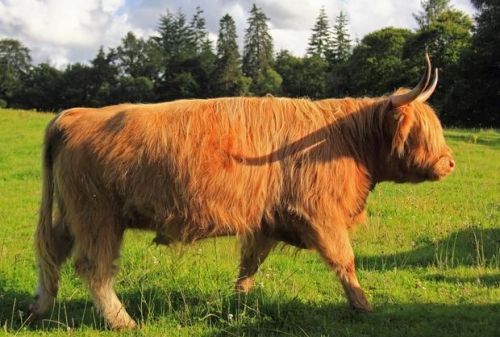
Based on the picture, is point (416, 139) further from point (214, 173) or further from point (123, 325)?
A: point (123, 325)

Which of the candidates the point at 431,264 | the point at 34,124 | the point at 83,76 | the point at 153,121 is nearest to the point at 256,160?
the point at 153,121

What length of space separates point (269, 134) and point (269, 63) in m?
81.7

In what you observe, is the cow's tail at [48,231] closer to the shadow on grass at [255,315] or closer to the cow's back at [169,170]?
the cow's back at [169,170]

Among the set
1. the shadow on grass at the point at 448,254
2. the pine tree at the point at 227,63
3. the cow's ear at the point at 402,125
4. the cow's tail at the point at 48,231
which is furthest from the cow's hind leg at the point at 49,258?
the pine tree at the point at 227,63

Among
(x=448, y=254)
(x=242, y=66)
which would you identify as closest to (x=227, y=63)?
(x=242, y=66)

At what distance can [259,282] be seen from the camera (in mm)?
6035

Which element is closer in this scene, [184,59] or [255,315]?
[255,315]

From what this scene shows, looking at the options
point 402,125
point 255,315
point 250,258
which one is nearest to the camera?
point 255,315

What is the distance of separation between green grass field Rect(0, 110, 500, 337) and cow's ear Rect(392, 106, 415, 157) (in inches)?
58.6

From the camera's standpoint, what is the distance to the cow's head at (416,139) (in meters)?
5.46

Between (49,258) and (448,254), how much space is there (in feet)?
15.1

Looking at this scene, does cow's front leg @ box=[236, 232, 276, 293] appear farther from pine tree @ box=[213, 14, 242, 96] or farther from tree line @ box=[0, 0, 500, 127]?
pine tree @ box=[213, 14, 242, 96]

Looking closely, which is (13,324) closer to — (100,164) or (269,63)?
(100,164)

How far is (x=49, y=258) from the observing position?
5.25 meters
